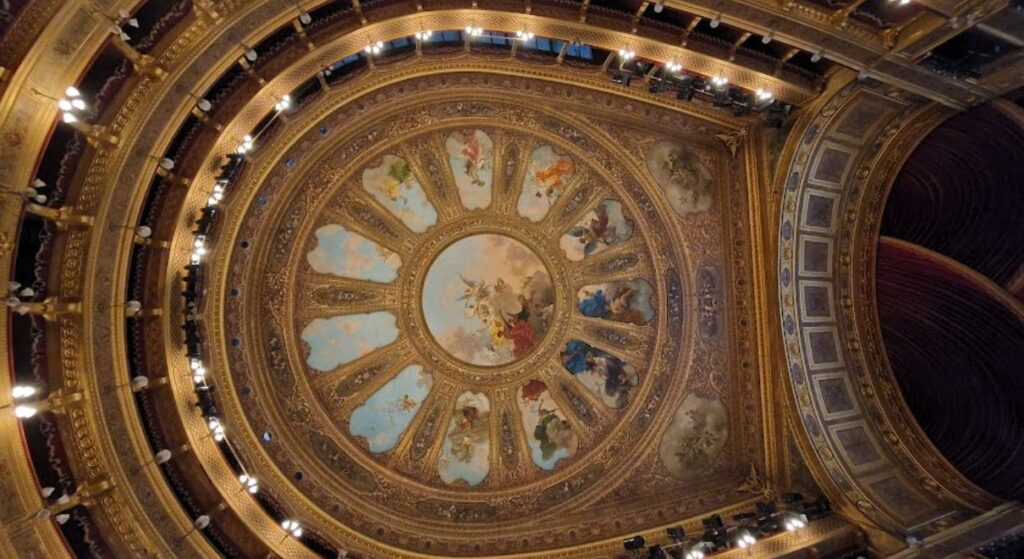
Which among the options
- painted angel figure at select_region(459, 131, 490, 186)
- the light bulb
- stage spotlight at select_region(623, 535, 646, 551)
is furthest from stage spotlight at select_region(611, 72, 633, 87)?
the light bulb

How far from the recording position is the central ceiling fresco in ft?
54.2

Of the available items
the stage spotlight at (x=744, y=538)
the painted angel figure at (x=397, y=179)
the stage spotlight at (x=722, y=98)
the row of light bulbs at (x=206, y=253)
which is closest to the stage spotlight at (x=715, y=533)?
the stage spotlight at (x=744, y=538)

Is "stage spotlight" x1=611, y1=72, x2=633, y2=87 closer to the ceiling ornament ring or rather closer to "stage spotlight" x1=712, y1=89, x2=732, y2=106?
"stage spotlight" x1=712, y1=89, x2=732, y2=106

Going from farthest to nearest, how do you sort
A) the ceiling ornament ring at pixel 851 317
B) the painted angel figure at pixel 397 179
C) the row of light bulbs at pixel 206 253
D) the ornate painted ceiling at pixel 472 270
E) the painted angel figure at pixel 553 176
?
the painted angel figure at pixel 553 176
the painted angel figure at pixel 397 179
the ceiling ornament ring at pixel 851 317
the row of light bulbs at pixel 206 253
the ornate painted ceiling at pixel 472 270

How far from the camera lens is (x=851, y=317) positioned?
15648 mm

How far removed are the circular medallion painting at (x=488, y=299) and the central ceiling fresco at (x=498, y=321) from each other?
7cm

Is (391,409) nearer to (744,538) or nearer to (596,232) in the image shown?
(596,232)

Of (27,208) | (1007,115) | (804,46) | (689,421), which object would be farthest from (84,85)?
(1007,115)

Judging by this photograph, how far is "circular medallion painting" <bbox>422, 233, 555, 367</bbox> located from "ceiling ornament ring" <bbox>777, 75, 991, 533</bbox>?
7.58m

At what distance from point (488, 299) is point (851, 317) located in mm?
10819

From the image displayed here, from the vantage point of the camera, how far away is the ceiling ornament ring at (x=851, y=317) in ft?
45.6

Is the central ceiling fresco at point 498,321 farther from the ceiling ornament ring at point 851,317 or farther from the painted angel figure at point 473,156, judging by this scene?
the ceiling ornament ring at point 851,317

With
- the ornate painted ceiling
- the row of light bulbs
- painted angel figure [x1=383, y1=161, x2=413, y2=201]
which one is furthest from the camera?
painted angel figure [x1=383, y1=161, x2=413, y2=201]

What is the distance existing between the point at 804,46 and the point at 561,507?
14.3 meters
